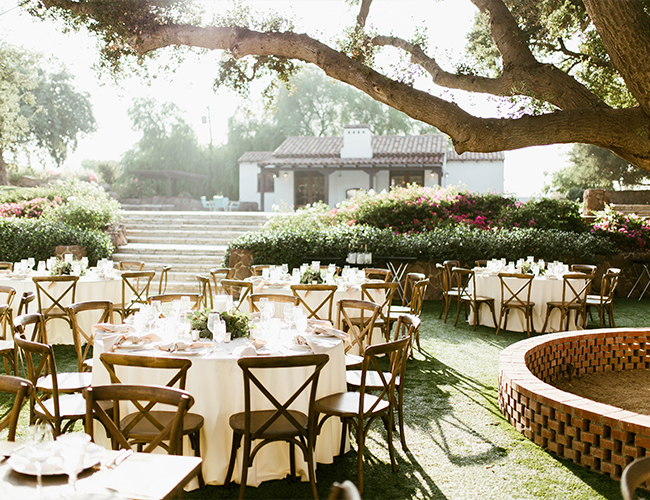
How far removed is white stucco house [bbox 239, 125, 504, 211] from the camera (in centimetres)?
2452

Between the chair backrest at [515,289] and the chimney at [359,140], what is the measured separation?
17.7 meters

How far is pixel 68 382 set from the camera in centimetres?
388

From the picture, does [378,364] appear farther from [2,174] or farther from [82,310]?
[2,174]

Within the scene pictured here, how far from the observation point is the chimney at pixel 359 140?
25.2 meters

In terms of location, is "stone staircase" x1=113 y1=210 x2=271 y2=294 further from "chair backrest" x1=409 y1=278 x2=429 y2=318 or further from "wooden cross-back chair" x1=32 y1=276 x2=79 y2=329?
"chair backrest" x1=409 y1=278 x2=429 y2=318

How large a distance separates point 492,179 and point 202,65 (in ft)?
64.2

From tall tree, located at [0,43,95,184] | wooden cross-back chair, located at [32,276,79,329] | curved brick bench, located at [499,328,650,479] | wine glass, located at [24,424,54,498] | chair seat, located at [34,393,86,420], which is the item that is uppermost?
tall tree, located at [0,43,95,184]

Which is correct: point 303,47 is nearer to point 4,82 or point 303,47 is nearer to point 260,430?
point 260,430

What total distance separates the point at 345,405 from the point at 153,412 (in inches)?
47.5

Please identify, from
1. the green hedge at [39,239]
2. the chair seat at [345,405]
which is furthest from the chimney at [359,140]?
the chair seat at [345,405]

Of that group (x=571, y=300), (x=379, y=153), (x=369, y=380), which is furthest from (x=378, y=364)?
(x=379, y=153)

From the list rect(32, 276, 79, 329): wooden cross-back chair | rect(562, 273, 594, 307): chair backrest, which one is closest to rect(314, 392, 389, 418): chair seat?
rect(32, 276, 79, 329): wooden cross-back chair

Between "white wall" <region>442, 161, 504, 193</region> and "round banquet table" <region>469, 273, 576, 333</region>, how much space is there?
17.5 metres

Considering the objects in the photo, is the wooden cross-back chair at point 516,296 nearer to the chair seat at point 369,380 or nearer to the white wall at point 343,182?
the chair seat at point 369,380
